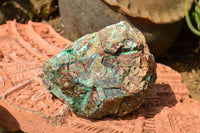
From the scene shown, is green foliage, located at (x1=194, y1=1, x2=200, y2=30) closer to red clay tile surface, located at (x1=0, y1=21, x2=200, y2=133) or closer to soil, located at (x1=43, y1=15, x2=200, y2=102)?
soil, located at (x1=43, y1=15, x2=200, y2=102)

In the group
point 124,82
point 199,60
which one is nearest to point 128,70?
point 124,82

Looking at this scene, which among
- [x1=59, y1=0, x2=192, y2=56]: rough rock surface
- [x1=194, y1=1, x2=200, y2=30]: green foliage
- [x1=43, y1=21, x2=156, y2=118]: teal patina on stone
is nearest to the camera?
[x1=43, y1=21, x2=156, y2=118]: teal patina on stone

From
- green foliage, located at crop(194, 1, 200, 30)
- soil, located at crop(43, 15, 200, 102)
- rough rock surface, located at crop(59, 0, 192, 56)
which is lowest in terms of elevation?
soil, located at crop(43, 15, 200, 102)

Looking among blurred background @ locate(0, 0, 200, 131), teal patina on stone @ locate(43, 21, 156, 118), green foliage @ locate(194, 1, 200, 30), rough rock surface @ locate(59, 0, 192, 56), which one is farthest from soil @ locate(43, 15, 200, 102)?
teal patina on stone @ locate(43, 21, 156, 118)

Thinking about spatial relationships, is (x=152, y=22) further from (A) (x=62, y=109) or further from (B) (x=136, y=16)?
(A) (x=62, y=109)

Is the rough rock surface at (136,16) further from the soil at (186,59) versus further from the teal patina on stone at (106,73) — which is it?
the teal patina on stone at (106,73)

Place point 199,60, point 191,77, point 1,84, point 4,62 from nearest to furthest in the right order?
point 1,84 → point 4,62 → point 191,77 → point 199,60

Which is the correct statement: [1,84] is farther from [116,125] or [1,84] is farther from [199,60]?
[199,60]

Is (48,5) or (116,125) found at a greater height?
(48,5)

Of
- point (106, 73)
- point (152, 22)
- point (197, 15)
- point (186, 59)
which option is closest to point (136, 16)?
point (152, 22)
